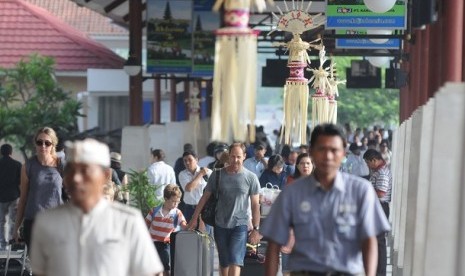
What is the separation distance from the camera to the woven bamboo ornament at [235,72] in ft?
32.2

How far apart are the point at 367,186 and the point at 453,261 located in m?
4.27

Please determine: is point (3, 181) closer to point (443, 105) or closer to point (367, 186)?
point (443, 105)

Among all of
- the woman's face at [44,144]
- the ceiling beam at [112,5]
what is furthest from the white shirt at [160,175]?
the ceiling beam at [112,5]

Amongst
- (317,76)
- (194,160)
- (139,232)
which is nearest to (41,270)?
(139,232)

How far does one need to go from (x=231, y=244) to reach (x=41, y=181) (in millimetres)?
3013

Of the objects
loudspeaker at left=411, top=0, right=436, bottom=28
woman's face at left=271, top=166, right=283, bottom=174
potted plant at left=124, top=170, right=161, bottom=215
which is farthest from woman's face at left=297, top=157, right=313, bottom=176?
woman's face at left=271, top=166, right=283, bottom=174

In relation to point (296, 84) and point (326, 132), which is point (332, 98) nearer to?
point (296, 84)

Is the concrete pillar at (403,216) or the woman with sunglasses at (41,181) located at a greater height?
the woman with sunglasses at (41,181)

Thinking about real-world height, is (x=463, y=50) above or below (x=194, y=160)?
above

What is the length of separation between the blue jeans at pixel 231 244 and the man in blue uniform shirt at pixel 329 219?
7.00 m

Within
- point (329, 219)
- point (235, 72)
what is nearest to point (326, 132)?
point (329, 219)

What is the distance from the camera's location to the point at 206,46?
128 ft

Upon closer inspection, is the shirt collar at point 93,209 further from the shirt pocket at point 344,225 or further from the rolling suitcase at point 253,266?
the rolling suitcase at point 253,266

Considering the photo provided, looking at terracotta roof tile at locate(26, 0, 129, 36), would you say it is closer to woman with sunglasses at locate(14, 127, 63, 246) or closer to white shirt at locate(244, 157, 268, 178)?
white shirt at locate(244, 157, 268, 178)
